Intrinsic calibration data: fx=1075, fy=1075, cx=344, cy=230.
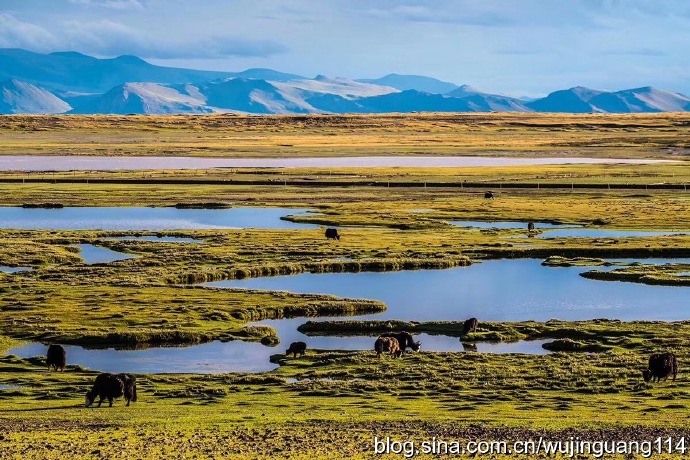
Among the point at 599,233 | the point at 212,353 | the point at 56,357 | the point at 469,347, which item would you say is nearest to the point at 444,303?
the point at 469,347

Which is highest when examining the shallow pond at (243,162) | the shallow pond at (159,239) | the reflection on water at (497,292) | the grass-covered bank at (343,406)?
the shallow pond at (243,162)

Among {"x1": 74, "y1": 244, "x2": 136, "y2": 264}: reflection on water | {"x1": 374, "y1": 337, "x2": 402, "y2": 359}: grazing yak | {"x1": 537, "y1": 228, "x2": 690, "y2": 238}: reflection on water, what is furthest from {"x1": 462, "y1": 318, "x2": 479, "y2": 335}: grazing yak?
{"x1": 537, "y1": 228, "x2": 690, "y2": 238}: reflection on water

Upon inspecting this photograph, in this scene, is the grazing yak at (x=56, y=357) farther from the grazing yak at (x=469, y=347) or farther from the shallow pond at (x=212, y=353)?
the grazing yak at (x=469, y=347)

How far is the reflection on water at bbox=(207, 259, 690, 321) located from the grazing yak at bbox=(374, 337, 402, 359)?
8346 millimetres

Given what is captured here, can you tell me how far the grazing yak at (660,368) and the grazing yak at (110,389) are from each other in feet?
49.2

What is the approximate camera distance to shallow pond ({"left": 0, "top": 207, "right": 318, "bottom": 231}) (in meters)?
78.5

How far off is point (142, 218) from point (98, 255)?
2159cm

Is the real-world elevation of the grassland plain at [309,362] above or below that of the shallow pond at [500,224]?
below

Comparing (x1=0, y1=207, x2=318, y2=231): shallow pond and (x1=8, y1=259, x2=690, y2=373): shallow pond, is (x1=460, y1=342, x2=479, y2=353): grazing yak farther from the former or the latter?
(x1=0, y1=207, x2=318, y2=231): shallow pond

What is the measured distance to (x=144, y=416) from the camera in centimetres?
2716

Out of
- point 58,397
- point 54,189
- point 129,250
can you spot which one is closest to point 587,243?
point 129,250

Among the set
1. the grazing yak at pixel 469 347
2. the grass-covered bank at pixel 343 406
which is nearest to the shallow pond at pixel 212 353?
the grazing yak at pixel 469 347

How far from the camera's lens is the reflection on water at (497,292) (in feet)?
153

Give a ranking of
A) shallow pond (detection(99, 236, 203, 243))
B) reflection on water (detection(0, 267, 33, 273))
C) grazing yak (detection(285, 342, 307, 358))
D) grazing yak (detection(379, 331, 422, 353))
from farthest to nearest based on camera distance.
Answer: shallow pond (detection(99, 236, 203, 243))
reflection on water (detection(0, 267, 33, 273))
grazing yak (detection(379, 331, 422, 353))
grazing yak (detection(285, 342, 307, 358))
